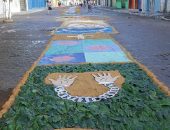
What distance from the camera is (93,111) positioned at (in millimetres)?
5258

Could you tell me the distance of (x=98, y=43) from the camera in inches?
509

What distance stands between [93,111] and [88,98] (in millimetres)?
690

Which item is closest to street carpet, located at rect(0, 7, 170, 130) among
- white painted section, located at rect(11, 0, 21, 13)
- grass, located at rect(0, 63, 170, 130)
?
grass, located at rect(0, 63, 170, 130)

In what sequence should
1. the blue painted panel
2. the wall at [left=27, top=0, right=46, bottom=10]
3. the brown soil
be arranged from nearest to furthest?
the brown soil
the wall at [left=27, top=0, right=46, bottom=10]
the blue painted panel

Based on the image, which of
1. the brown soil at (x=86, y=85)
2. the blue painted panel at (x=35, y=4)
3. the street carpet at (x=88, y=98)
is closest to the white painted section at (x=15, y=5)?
the blue painted panel at (x=35, y=4)

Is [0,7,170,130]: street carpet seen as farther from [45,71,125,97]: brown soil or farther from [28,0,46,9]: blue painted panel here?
[28,0,46,9]: blue painted panel

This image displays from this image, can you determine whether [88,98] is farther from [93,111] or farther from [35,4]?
[35,4]

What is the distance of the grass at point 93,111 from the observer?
4.90 meters

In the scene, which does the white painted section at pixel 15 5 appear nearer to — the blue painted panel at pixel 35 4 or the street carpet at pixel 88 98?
the blue painted panel at pixel 35 4

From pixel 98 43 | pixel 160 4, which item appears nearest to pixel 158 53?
pixel 98 43

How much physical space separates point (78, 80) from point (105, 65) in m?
1.61

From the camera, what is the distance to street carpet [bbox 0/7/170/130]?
16.2 ft

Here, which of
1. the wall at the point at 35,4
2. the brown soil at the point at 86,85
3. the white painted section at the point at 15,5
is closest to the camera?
the brown soil at the point at 86,85

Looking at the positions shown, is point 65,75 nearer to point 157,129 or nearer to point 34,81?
point 34,81
